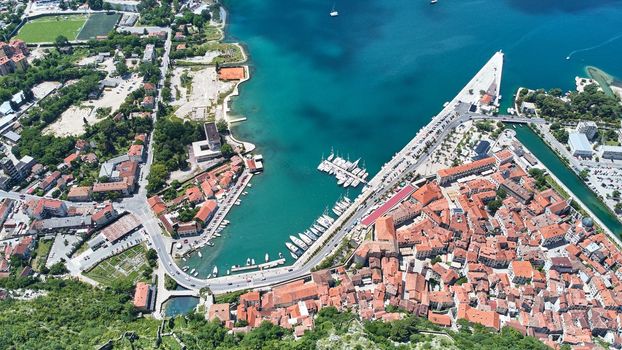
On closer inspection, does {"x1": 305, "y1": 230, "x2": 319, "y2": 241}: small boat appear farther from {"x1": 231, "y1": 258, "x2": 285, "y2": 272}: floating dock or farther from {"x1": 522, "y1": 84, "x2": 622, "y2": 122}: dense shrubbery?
{"x1": 522, "y1": 84, "x2": 622, "y2": 122}: dense shrubbery

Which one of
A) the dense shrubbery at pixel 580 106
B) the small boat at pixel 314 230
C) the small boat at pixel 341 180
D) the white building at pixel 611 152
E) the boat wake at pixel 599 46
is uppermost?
the boat wake at pixel 599 46

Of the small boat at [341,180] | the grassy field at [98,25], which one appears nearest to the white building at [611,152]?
the small boat at [341,180]

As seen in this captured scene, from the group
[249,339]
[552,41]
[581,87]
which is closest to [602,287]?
[249,339]

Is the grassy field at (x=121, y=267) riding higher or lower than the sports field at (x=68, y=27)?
lower

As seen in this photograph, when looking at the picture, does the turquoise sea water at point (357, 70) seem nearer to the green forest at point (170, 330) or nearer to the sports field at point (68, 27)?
the green forest at point (170, 330)

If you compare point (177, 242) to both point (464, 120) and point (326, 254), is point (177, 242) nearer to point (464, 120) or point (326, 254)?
point (326, 254)

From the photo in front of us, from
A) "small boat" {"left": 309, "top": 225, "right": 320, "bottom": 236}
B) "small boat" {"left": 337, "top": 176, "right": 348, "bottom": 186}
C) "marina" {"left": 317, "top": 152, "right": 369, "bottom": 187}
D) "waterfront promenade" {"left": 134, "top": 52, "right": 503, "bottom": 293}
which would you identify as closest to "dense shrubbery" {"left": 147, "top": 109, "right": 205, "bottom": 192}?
"waterfront promenade" {"left": 134, "top": 52, "right": 503, "bottom": 293}

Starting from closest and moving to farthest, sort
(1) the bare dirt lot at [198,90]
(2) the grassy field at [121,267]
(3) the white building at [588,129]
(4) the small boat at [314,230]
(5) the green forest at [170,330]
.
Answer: (5) the green forest at [170,330] → (2) the grassy field at [121,267] → (4) the small boat at [314,230] → (3) the white building at [588,129] → (1) the bare dirt lot at [198,90]

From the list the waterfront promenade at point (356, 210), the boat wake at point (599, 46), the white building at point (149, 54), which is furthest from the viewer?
the boat wake at point (599, 46)
